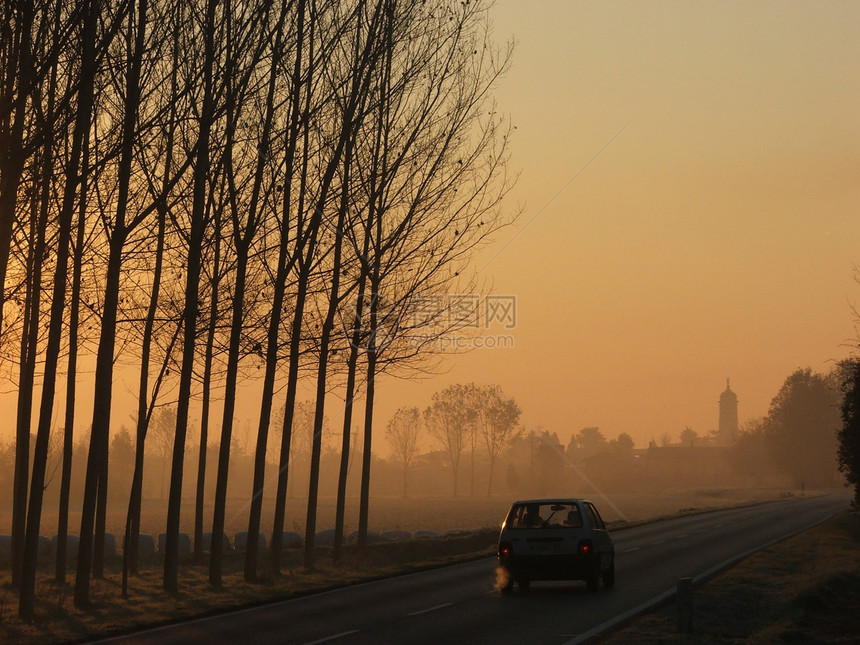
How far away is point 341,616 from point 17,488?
11244 millimetres

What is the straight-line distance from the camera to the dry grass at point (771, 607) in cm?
1349

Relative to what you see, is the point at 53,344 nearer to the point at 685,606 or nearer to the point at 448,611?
the point at 448,611

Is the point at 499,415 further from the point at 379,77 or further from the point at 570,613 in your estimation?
the point at 570,613

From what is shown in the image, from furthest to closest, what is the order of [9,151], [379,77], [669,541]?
[669,541], [379,77], [9,151]

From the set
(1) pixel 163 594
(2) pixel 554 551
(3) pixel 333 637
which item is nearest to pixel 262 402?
(1) pixel 163 594

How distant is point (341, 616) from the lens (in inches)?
651

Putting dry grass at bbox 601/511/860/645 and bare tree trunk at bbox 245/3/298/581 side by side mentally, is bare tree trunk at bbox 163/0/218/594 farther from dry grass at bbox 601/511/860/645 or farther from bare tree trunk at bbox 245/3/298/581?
dry grass at bbox 601/511/860/645

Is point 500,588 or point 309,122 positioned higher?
point 309,122

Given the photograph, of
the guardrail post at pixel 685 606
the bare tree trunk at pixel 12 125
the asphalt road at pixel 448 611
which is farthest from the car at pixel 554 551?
the bare tree trunk at pixel 12 125

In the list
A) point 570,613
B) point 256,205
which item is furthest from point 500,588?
point 256,205

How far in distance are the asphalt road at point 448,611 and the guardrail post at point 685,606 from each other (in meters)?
1.38

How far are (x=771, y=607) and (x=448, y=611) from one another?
5.32m

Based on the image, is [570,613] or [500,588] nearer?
[570,613]

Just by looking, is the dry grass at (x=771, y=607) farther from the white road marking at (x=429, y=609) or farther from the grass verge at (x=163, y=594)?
the grass verge at (x=163, y=594)
